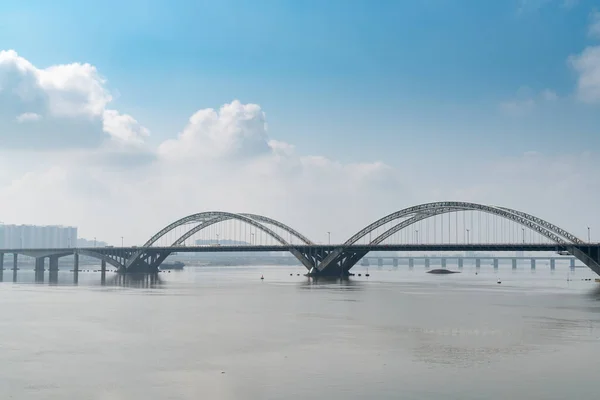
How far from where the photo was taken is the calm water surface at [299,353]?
24.9m

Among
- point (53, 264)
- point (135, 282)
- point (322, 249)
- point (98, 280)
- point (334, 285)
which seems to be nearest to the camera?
point (334, 285)

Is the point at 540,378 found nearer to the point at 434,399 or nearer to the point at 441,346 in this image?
the point at 434,399

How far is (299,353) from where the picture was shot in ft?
109

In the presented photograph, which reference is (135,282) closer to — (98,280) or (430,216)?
(98,280)


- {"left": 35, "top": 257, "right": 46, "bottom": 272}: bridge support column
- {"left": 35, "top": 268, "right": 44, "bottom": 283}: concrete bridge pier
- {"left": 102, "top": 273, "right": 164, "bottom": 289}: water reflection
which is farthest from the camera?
{"left": 35, "top": 257, "right": 46, "bottom": 272}: bridge support column

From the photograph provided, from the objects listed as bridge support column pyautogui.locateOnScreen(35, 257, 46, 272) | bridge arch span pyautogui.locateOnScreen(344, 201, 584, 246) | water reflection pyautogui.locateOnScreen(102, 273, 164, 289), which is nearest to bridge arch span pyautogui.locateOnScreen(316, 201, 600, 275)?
bridge arch span pyautogui.locateOnScreen(344, 201, 584, 246)

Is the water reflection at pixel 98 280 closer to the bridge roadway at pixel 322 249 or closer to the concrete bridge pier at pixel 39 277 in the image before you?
the concrete bridge pier at pixel 39 277

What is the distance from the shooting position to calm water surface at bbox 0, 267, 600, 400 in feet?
81.8

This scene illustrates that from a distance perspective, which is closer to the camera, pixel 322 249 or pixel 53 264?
pixel 322 249

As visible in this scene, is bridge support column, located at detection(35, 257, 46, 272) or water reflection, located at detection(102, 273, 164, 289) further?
bridge support column, located at detection(35, 257, 46, 272)

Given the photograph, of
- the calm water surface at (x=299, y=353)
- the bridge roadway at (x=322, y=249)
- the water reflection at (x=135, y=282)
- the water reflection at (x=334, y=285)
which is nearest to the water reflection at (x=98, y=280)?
the water reflection at (x=135, y=282)

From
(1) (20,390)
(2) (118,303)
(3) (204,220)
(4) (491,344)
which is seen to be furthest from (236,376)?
(3) (204,220)

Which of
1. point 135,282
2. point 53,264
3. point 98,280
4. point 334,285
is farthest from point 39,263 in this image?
point 334,285

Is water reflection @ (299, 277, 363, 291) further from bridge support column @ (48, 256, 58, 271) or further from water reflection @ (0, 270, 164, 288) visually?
bridge support column @ (48, 256, 58, 271)
